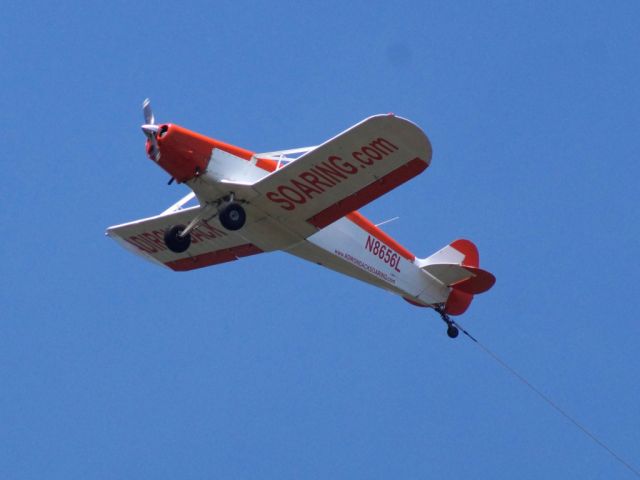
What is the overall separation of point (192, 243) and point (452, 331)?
14.2 ft

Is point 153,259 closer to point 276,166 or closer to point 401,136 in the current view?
point 276,166

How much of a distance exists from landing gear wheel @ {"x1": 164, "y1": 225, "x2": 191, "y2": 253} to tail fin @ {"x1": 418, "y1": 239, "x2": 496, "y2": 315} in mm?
4210

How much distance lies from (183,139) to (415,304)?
5514 millimetres

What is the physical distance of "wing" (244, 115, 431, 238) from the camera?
53.3ft

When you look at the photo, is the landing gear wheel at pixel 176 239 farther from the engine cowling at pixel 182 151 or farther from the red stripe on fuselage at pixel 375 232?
the red stripe on fuselage at pixel 375 232

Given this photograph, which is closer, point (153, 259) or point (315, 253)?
point (315, 253)

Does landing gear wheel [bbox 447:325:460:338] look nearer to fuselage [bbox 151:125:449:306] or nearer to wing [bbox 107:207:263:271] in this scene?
fuselage [bbox 151:125:449:306]

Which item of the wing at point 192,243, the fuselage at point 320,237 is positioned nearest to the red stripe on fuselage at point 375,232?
the fuselage at point 320,237

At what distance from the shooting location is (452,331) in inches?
789

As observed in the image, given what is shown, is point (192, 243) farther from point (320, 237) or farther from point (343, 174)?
point (343, 174)

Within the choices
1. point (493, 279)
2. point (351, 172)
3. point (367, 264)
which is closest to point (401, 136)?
point (351, 172)

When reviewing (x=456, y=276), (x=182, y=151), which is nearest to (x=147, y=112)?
(x=182, y=151)

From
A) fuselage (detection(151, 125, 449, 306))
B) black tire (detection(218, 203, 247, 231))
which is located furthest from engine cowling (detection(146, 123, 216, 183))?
black tire (detection(218, 203, 247, 231))

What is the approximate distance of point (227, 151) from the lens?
17109 mm
